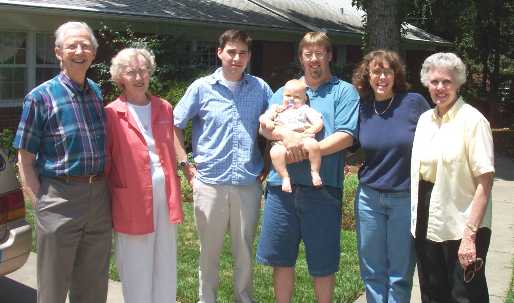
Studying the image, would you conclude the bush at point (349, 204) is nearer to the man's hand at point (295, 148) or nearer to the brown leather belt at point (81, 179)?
the man's hand at point (295, 148)

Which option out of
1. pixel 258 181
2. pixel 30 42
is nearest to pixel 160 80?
pixel 30 42

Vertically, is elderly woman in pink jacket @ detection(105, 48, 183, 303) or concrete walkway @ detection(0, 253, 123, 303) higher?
elderly woman in pink jacket @ detection(105, 48, 183, 303)

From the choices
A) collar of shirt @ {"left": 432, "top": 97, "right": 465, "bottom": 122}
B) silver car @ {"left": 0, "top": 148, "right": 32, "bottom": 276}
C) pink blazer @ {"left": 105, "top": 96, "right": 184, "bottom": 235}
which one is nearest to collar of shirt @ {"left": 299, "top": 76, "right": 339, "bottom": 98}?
collar of shirt @ {"left": 432, "top": 97, "right": 465, "bottom": 122}

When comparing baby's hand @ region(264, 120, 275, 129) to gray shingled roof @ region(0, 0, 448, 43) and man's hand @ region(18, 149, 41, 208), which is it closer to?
man's hand @ region(18, 149, 41, 208)

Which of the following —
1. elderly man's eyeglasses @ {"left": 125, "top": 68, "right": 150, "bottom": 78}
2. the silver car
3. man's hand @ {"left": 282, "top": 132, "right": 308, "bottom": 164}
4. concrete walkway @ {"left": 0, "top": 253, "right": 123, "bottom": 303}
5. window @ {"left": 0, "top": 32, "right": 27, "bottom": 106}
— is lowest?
concrete walkway @ {"left": 0, "top": 253, "right": 123, "bottom": 303}

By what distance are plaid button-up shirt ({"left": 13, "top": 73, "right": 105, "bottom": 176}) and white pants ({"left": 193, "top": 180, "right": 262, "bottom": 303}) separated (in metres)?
0.95

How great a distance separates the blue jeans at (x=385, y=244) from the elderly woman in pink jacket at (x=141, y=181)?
46.5 inches

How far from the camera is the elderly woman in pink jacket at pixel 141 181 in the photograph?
380 cm

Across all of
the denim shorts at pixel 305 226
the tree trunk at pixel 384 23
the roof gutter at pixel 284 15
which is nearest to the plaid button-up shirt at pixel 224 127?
the denim shorts at pixel 305 226

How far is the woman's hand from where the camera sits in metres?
3.42

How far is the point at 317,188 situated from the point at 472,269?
42.1 inches

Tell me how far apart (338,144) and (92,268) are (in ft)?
5.52

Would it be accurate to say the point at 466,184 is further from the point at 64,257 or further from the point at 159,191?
the point at 64,257

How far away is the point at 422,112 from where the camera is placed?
3.95 m
